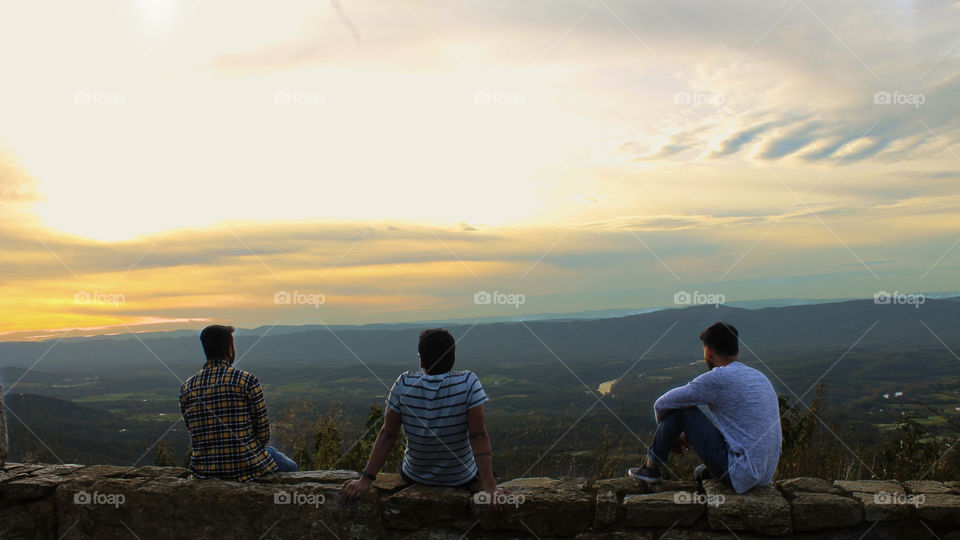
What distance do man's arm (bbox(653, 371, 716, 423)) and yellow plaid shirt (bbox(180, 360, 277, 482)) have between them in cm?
271

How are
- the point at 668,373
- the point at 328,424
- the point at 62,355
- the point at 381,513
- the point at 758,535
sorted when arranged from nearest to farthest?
the point at 758,535 → the point at 381,513 → the point at 328,424 → the point at 668,373 → the point at 62,355

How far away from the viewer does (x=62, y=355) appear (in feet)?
299

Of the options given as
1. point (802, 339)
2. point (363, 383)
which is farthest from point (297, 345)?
point (802, 339)

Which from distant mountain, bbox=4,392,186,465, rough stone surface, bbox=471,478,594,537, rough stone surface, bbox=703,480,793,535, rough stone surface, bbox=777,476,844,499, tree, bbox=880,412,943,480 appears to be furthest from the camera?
distant mountain, bbox=4,392,186,465

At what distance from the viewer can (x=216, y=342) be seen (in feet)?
13.4

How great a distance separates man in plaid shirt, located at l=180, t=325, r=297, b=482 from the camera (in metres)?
4.05

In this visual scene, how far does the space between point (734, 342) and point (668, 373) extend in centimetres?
4135

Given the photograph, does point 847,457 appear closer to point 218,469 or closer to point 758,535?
point 758,535

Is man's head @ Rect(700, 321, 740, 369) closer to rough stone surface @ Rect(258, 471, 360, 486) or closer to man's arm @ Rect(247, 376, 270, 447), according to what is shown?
rough stone surface @ Rect(258, 471, 360, 486)

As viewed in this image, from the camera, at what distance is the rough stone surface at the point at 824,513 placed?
364 centimetres

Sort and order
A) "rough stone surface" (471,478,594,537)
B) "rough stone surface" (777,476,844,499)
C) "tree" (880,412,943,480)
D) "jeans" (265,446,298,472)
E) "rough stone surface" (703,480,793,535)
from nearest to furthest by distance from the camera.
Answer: "rough stone surface" (703,480,793,535) < "rough stone surface" (471,478,594,537) < "rough stone surface" (777,476,844,499) < "jeans" (265,446,298,472) < "tree" (880,412,943,480)

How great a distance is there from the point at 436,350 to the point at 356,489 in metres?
1.06

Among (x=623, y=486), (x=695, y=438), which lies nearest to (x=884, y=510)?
(x=695, y=438)

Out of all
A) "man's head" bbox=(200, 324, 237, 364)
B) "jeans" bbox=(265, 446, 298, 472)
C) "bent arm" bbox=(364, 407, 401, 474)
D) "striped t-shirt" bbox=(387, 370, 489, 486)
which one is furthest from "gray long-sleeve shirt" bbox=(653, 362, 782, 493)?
"man's head" bbox=(200, 324, 237, 364)
